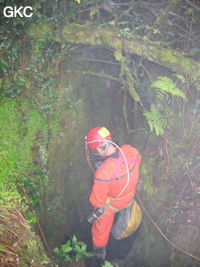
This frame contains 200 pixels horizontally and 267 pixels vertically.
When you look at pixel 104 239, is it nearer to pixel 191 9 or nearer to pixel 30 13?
pixel 30 13

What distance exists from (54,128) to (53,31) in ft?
5.30

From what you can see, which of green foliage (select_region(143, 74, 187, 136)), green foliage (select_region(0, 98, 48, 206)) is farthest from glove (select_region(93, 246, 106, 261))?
green foliage (select_region(143, 74, 187, 136))

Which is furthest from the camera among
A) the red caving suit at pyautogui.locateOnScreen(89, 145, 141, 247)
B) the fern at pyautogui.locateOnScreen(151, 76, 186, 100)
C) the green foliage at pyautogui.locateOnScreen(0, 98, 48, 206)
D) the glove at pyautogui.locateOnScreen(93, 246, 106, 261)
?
the glove at pyautogui.locateOnScreen(93, 246, 106, 261)

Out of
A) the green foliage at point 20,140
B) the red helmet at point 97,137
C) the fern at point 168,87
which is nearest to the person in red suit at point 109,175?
the red helmet at point 97,137

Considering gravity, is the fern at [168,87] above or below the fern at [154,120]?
above

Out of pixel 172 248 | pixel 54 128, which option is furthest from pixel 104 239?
pixel 54 128

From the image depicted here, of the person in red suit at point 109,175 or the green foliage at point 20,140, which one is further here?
the person in red suit at point 109,175

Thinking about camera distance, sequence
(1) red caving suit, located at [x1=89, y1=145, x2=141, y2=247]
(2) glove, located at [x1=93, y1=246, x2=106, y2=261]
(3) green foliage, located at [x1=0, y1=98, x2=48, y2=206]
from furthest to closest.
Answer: (2) glove, located at [x1=93, y1=246, x2=106, y2=261] → (1) red caving suit, located at [x1=89, y1=145, x2=141, y2=247] → (3) green foliage, located at [x1=0, y1=98, x2=48, y2=206]

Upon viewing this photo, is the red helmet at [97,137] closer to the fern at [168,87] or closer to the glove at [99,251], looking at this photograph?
the fern at [168,87]

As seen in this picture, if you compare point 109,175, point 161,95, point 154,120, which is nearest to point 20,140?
point 109,175

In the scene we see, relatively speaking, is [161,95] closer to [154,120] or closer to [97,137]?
[154,120]

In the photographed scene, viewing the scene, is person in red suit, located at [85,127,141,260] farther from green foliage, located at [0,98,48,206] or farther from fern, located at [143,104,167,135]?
green foliage, located at [0,98,48,206]

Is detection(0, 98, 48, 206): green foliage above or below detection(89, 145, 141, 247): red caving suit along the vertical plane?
above

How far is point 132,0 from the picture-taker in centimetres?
496
